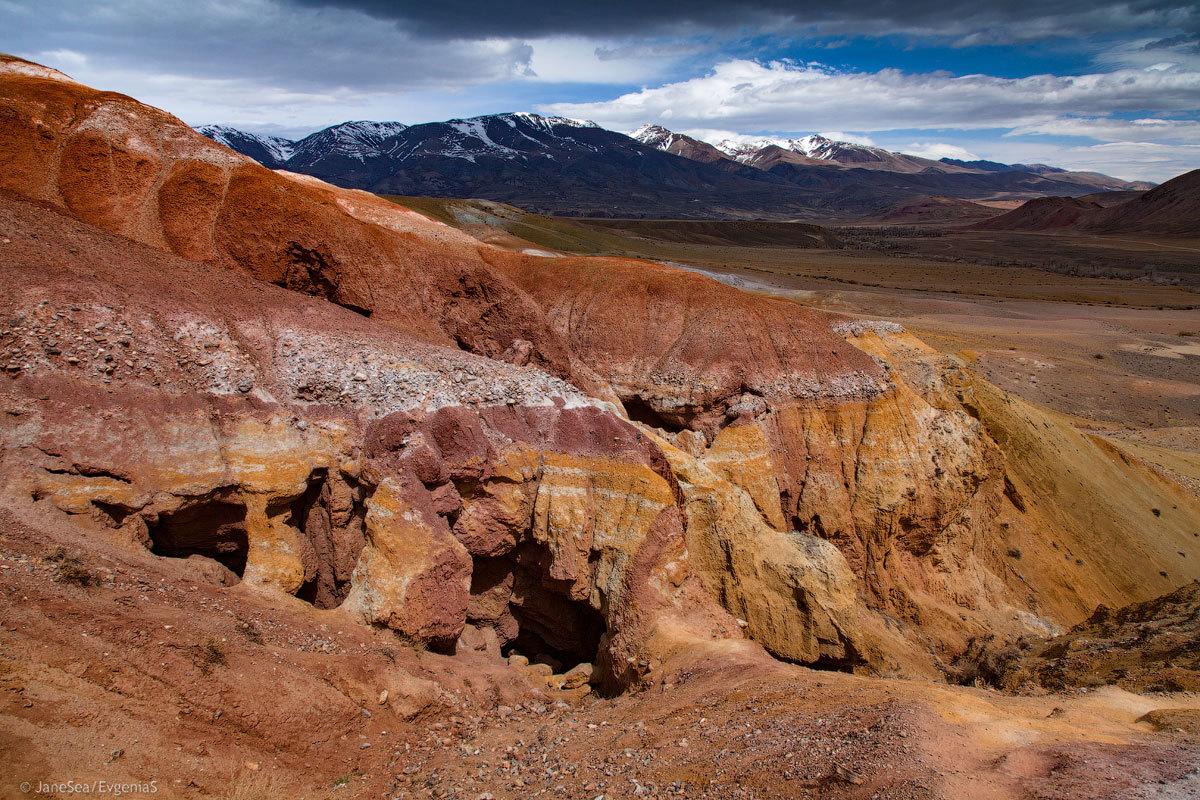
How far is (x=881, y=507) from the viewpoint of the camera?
798 inches

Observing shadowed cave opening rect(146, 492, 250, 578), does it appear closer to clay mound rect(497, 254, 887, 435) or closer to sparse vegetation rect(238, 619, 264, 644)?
sparse vegetation rect(238, 619, 264, 644)

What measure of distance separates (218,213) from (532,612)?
16.0 metres

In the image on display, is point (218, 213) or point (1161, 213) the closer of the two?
point (218, 213)

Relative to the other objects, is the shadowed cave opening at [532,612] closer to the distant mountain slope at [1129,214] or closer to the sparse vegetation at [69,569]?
the sparse vegetation at [69,569]

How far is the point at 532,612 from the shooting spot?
56.3 feet

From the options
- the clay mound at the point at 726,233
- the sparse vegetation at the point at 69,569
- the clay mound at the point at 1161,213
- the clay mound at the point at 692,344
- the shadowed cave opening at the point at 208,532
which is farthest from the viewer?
the clay mound at the point at 726,233

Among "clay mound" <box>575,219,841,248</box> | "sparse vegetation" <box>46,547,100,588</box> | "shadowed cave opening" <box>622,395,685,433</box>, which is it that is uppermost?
"clay mound" <box>575,219,841,248</box>

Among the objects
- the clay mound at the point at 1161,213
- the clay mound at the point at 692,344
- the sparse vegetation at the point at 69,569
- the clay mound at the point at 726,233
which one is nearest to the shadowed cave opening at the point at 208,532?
the sparse vegetation at the point at 69,569

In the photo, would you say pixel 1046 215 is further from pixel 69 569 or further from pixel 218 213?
pixel 69 569

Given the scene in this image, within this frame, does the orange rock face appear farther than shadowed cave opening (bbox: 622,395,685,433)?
No

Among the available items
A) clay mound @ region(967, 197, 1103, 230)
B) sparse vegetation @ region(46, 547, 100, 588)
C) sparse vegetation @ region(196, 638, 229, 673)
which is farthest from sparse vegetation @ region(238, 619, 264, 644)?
clay mound @ region(967, 197, 1103, 230)

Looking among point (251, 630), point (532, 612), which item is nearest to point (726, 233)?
point (532, 612)

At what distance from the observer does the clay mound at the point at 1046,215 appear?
174 m

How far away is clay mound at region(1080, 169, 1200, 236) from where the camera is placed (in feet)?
477
